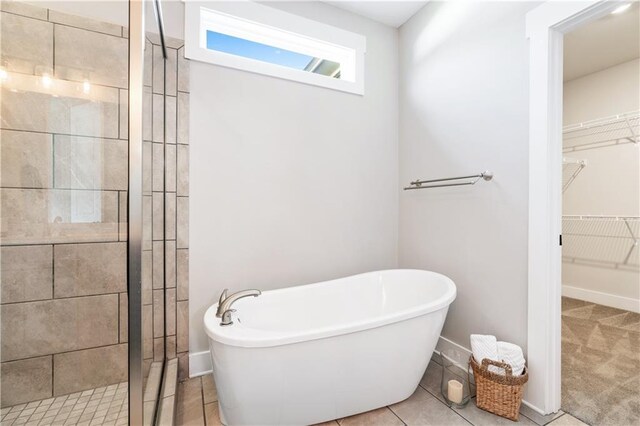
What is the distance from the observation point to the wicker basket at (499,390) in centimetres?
144

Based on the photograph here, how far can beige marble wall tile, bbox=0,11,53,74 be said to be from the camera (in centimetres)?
142

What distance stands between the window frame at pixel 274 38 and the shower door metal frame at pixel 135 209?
91 cm

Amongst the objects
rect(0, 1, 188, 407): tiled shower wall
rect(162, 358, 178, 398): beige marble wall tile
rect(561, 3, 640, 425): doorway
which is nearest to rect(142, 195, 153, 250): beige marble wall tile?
rect(0, 1, 188, 407): tiled shower wall

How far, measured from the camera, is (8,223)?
1.45 meters

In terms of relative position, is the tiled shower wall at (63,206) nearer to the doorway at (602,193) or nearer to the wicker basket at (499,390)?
the wicker basket at (499,390)

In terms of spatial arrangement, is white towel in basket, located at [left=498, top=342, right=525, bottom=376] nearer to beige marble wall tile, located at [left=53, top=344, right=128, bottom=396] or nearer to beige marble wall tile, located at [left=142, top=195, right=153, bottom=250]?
beige marble wall tile, located at [left=142, top=195, right=153, bottom=250]

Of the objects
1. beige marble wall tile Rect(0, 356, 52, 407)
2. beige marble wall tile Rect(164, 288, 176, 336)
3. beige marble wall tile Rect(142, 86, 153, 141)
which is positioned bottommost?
beige marble wall tile Rect(0, 356, 52, 407)

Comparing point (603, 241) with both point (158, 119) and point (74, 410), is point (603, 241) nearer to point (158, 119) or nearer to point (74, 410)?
point (158, 119)

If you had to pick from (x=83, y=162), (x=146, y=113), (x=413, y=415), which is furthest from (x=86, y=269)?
(x=413, y=415)

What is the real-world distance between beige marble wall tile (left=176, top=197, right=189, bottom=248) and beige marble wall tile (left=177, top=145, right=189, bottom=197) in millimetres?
52

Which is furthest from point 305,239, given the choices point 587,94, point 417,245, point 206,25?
point 587,94

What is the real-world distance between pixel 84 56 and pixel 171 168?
2.28 ft


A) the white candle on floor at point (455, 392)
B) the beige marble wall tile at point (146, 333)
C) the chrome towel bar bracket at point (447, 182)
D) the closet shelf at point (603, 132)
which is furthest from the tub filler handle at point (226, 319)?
the closet shelf at point (603, 132)

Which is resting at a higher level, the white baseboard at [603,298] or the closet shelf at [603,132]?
the closet shelf at [603,132]
